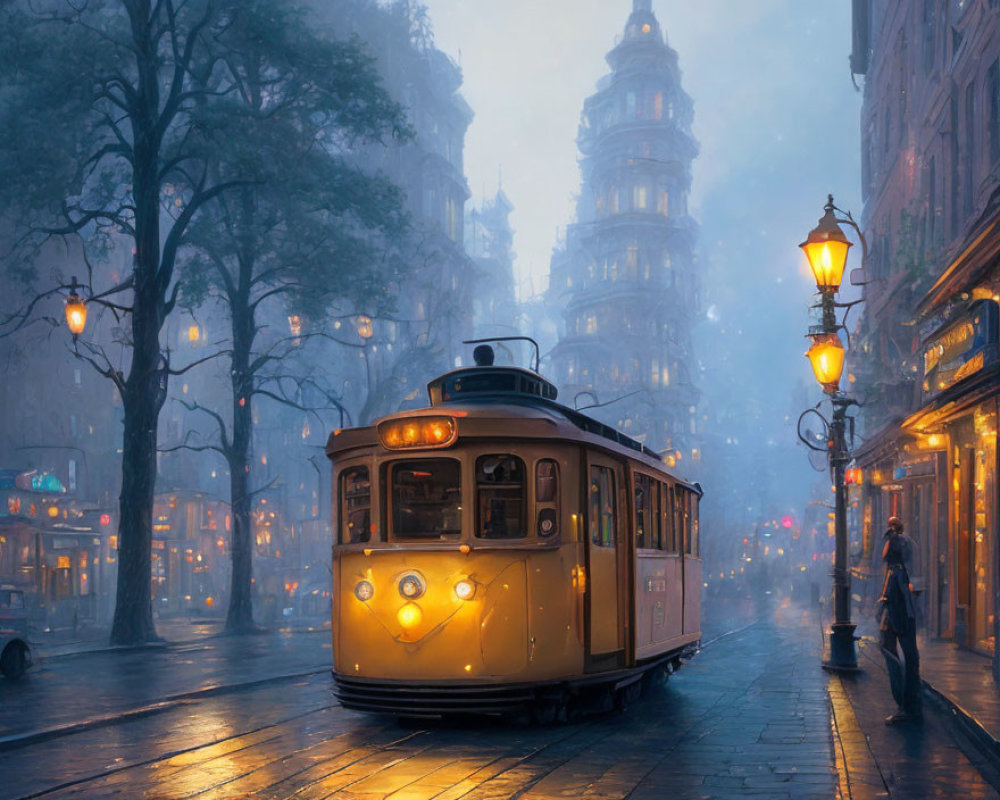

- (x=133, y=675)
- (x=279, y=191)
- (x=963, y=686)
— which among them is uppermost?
(x=279, y=191)

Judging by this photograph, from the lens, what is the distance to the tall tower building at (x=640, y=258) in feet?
329

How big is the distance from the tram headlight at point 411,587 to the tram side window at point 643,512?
3.12 meters

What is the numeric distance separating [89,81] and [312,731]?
1901cm

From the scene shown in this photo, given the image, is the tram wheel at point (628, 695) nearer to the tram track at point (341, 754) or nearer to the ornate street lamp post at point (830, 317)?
the tram track at point (341, 754)

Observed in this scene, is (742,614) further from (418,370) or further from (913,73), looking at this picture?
(913,73)

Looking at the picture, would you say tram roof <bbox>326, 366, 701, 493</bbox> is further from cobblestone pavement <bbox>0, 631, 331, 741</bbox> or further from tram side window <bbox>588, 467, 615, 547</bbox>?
cobblestone pavement <bbox>0, 631, 331, 741</bbox>

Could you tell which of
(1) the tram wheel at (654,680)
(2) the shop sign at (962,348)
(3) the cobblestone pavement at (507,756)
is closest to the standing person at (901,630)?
(3) the cobblestone pavement at (507,756)

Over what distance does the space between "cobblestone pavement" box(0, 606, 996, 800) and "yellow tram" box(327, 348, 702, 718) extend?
560mm

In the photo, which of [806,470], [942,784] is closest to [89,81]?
[942,784]

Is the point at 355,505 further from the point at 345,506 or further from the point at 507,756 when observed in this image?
the point at 507,756

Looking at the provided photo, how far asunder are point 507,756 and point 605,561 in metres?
2.98

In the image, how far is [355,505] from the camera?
1235cm

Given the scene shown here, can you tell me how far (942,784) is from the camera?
9.23 metres

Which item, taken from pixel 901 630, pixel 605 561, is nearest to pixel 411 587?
pixel 605 561
